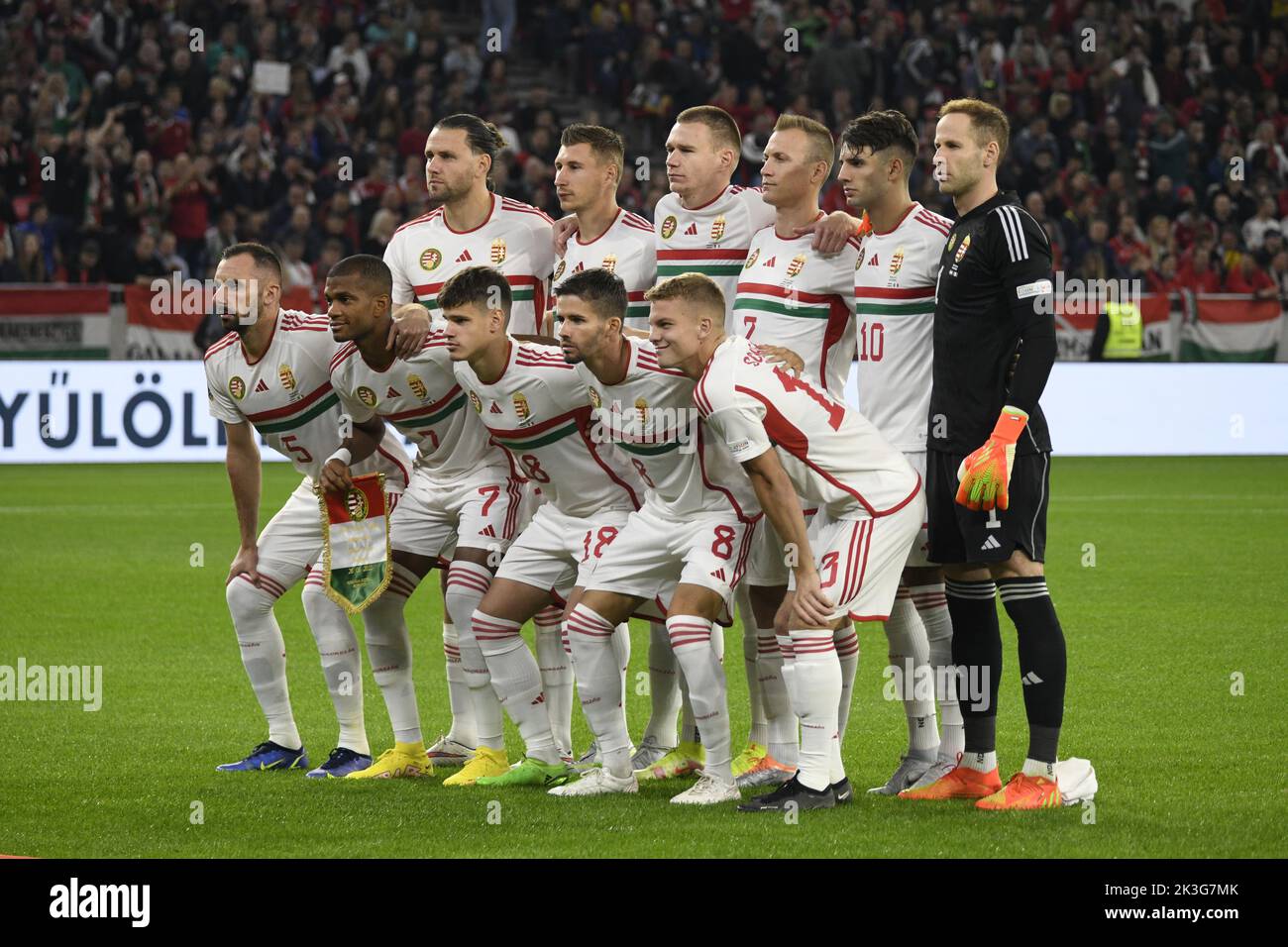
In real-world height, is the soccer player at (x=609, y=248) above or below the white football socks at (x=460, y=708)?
above

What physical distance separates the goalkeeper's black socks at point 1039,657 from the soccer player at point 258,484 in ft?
8.37

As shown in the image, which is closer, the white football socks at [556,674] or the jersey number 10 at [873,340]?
the jersey number 10 at [873,340]

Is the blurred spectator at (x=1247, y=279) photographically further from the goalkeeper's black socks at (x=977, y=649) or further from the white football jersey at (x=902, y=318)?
the goalkeeper's black socks at (x=977, y=649)

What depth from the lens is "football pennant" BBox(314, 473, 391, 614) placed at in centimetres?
662

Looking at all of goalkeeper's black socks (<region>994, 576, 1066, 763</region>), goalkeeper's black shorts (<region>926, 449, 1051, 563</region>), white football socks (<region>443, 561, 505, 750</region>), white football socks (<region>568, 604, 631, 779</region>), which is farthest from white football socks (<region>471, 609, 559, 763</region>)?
goalkeeper's black socks (<region>994, 576, 1066, 763</region>)

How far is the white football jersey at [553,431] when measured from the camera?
632 cm

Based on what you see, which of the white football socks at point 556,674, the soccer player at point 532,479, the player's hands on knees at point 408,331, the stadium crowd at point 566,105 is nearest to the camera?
the soccer player at point 532,479

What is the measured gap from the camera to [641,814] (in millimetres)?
5766

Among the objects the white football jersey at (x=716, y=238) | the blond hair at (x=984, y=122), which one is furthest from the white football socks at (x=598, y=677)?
the blond hair at (x=984, y=122)

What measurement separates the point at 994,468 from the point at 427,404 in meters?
2.35

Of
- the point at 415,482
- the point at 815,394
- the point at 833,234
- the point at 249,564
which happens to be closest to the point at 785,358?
the point at 815,394

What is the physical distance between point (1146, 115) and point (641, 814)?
20139 mm

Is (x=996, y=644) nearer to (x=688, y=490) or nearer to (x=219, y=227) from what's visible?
(x=688, y=490)

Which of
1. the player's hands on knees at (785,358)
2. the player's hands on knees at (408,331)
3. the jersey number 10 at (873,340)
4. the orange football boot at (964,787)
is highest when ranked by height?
the player's hands on knees at (408,331)
